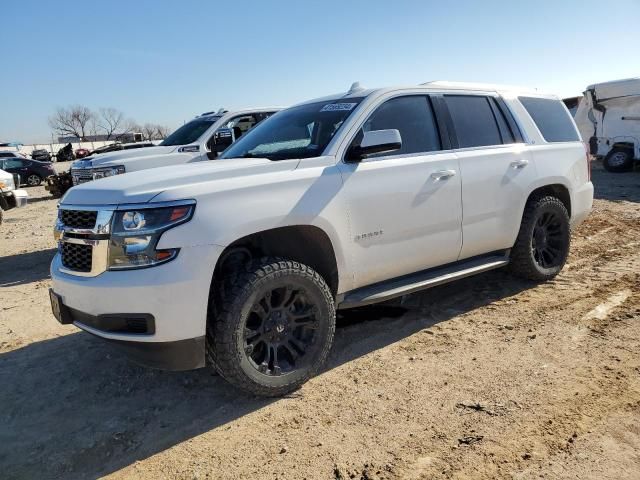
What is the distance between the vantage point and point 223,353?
9.74 ft

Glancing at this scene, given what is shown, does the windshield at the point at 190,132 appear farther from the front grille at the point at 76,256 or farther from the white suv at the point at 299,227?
the front grille at the point at 76,256

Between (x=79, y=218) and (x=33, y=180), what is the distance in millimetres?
21887

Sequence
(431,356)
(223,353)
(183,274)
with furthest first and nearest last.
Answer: (431,356) → (223,353) → (183,274)

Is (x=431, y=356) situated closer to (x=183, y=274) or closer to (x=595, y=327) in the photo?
(x=595, y=327)

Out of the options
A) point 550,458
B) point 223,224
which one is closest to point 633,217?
point 550,458

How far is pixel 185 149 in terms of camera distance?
25.8 feet

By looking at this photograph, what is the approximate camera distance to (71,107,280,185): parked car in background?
7488 mm

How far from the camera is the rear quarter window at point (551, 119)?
502cm

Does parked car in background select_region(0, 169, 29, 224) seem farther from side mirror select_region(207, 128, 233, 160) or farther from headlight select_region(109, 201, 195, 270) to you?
headlight select_region(109, 201, 195, 270)

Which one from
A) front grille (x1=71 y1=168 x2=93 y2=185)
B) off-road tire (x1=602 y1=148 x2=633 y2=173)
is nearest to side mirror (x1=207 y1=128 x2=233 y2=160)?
front grille (x1=71 y1=168 x2=93 y2=185)

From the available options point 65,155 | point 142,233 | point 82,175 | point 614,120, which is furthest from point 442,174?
point 65,155

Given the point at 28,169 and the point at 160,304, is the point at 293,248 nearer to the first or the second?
the point at 160,304

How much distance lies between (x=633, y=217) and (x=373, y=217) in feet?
23.3

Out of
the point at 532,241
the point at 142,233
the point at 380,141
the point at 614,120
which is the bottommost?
the point at 532,241
